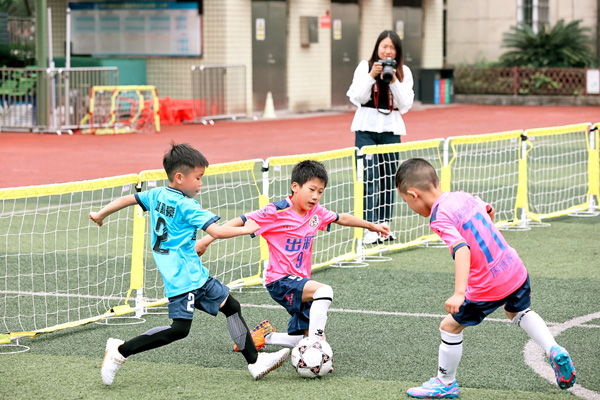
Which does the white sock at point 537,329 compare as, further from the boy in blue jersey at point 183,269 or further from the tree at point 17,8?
the tree at point 17,8

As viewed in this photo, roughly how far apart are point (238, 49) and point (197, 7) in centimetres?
164

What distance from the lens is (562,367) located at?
207 inches

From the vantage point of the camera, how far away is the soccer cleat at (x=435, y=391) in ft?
17.8

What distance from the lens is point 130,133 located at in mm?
23750

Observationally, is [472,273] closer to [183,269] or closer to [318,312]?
[318,312]

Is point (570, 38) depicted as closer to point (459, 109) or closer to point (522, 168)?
point (459, 109)

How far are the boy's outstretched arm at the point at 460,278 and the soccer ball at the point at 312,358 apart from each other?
42.2 inches

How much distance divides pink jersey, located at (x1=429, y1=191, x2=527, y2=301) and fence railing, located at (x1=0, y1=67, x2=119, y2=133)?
61.1 feet

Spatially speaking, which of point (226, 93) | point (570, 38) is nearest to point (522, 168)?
point (226, 93)

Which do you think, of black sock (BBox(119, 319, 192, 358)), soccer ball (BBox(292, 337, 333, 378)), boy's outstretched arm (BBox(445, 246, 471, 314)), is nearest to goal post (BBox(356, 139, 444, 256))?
soccer ball (BBox(292, 337, 333, 378))

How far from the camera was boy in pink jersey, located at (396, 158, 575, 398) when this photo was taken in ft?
17.3

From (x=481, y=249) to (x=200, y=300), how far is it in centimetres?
165

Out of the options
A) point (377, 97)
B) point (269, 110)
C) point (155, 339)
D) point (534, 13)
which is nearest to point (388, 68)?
point (377, 97)

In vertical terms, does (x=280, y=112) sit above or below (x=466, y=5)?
below
